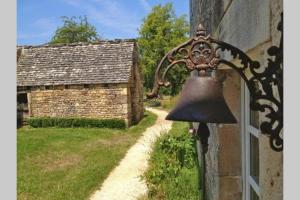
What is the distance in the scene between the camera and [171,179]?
7375 millimetres

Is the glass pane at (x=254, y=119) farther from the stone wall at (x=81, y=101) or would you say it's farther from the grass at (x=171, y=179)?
the stone wall at (x=81, y=101)

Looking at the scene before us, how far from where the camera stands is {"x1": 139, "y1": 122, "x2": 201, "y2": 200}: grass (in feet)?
22.1

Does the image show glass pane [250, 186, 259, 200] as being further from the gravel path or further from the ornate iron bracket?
the gravel path

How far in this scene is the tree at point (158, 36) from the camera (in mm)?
37812

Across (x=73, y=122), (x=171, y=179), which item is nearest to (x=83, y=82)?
(x=73, y=122)

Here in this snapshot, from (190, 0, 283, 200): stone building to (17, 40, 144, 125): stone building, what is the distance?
14.5 m

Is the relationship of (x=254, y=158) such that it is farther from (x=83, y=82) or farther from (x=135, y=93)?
(x=135, y=93)

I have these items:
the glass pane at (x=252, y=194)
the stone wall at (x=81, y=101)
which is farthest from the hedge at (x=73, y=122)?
the glass pane at (x=252, y=194)

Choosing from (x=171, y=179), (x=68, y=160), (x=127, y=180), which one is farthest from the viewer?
(x=68, y=160)

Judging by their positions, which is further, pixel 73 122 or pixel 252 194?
pixel 73 122

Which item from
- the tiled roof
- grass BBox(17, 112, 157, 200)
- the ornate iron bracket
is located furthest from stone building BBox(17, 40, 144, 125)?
the ornate iron bracket

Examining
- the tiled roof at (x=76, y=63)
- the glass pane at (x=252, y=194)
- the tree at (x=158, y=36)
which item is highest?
the tree at (x=158, y=36)

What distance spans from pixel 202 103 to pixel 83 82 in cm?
1827

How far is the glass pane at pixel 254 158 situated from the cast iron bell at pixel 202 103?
53.3 inches
